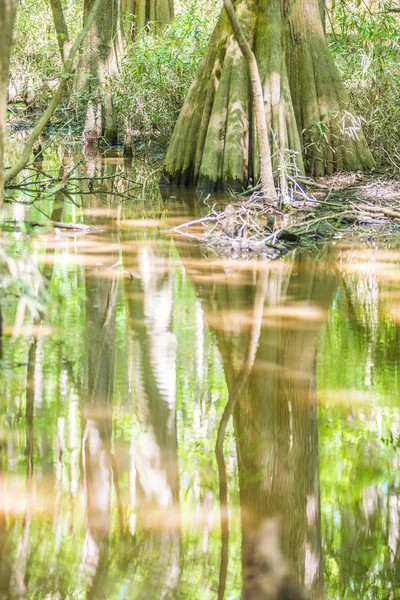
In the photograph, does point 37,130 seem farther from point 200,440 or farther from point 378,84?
point 378,84

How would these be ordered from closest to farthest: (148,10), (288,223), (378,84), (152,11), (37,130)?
(37,130) → (288,223) → (378,84) → (152,11) → (148,10)

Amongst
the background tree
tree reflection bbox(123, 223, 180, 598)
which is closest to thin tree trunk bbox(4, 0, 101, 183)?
tree reflection bbox(123, 223, 180, 598)

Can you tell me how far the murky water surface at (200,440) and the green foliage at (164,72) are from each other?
1043 cm

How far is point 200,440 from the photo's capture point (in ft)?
10.6

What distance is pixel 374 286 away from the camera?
19.4 ft

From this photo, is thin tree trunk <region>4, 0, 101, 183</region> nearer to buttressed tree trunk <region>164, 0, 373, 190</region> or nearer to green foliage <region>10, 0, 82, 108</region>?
buttressed tree trunk <region>164, 0, 373, 190</region>

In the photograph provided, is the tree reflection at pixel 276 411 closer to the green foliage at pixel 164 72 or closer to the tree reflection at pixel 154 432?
the tree reflection at pixel 154 432

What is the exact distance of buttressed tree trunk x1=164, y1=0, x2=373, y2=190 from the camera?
1033 centimetres

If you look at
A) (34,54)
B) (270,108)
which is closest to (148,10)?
(34,54)

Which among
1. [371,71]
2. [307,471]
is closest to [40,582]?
[307,471]

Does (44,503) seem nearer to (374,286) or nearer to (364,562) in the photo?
(364,562)

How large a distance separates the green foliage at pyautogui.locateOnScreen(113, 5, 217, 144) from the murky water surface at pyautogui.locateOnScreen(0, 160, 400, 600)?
10.4 meters

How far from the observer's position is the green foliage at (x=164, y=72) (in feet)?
50.9

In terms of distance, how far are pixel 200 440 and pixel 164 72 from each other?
13503 millimetres
